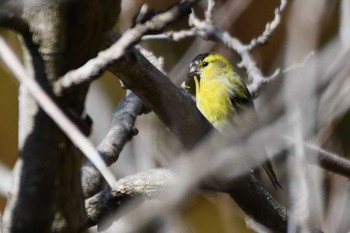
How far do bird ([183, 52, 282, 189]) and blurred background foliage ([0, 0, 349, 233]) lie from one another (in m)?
0.10

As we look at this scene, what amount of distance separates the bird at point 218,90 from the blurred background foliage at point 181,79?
0.10 metres

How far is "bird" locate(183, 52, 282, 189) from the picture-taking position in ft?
12.5

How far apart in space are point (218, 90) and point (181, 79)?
35 centimetres

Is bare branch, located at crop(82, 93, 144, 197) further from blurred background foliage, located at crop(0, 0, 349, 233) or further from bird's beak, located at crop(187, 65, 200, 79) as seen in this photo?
bird's beak, located at crop(187, 65, 200, 79)

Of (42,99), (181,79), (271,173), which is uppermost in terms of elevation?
(42,99)

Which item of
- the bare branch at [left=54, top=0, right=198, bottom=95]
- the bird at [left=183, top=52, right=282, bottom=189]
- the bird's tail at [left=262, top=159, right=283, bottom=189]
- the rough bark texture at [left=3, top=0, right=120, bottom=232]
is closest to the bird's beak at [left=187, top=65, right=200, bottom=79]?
the bird at [left=183, top=52, right=282, bottom=189]

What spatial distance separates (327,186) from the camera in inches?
145

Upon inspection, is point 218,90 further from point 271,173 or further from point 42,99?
point 42,99

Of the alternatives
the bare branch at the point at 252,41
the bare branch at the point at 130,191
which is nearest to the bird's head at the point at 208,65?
the bare branch at the point at 252,41

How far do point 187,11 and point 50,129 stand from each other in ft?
1.03

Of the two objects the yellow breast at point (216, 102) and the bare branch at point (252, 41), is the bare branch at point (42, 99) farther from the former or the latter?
the yellow breast at point (216, 102)

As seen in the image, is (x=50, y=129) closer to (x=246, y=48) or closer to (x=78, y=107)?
(x=78, y=107)

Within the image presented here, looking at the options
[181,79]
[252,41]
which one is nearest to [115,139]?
[252,41]

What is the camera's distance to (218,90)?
3969 mm
